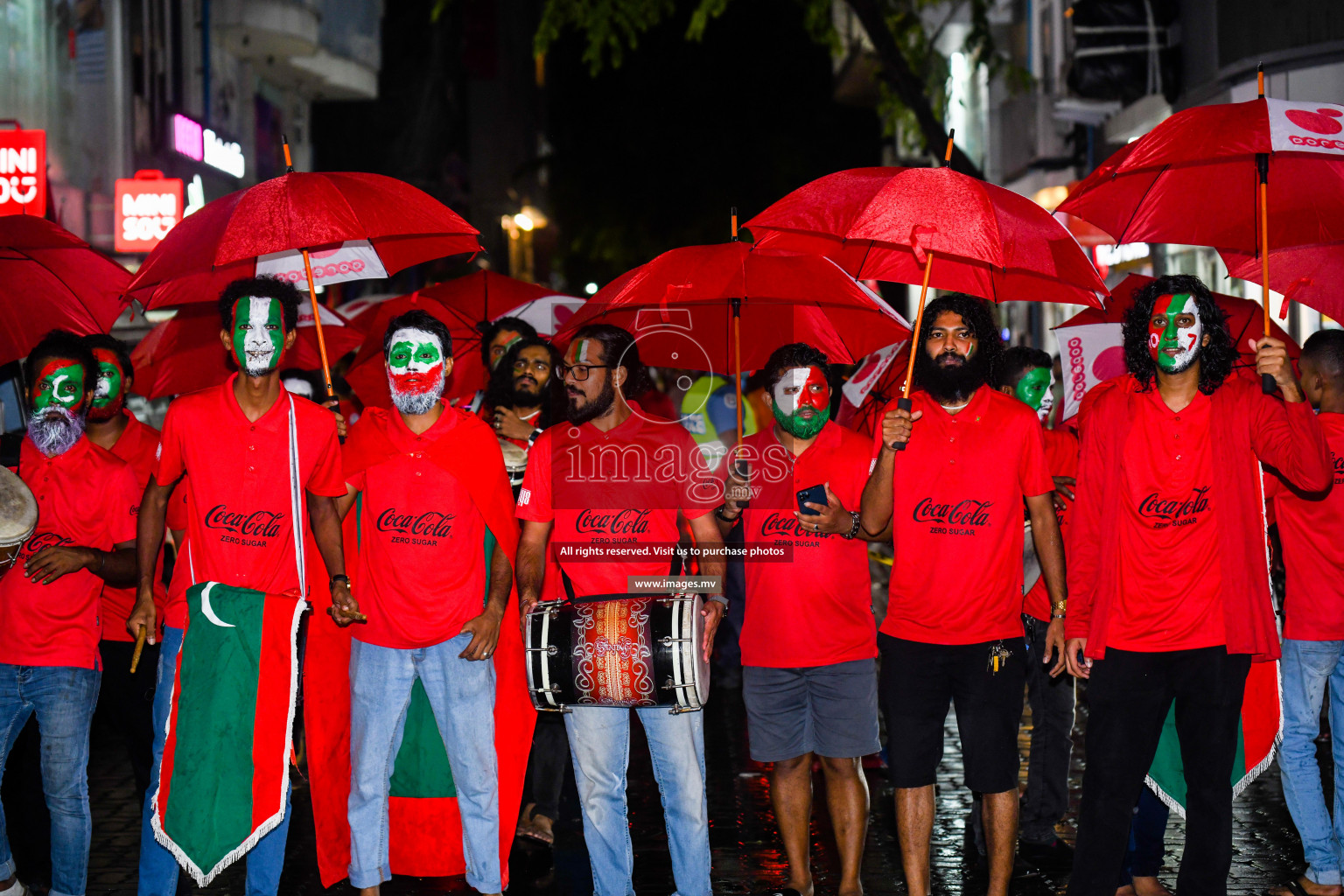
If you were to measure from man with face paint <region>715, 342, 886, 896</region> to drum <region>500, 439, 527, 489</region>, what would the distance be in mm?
1323

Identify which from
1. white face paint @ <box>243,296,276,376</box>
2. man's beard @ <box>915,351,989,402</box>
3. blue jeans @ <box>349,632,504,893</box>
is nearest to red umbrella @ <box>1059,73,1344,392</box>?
man's beard @ <box>915,351,989,402</box>

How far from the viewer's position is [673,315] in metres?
6.92

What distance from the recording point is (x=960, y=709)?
5.36m

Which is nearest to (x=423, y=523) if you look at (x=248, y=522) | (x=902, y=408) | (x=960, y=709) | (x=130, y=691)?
(x=248, y=522)

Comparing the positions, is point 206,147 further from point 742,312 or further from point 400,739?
point 400,739

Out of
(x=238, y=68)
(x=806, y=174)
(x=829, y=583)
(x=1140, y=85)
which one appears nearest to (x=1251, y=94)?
(x=1140, y=85)

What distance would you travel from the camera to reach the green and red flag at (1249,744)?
5453 mm

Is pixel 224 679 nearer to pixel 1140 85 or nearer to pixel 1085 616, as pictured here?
pixel 1085 616

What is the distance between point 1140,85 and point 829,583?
443 inches

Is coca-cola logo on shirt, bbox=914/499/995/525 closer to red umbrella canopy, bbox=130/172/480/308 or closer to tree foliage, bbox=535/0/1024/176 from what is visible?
red umbrella canopy, bbox=130/172/480/308

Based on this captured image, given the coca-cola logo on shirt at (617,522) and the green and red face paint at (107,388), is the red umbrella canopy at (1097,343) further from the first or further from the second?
the green and red face paint at (107,388)

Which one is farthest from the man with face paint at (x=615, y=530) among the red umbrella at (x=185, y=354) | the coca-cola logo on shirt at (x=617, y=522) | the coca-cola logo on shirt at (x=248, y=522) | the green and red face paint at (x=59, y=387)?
the red umbrella at (x=185, y=354)

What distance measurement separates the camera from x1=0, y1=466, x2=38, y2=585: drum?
530 centimetres

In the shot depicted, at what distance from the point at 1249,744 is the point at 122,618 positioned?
Result: 15.4 feet
